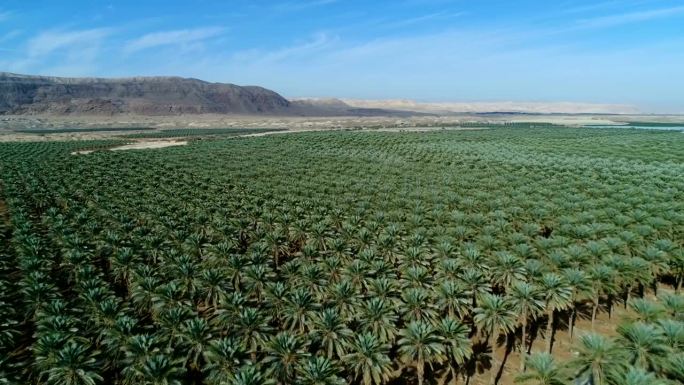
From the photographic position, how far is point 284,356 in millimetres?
24703

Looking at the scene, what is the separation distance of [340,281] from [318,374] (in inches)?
587

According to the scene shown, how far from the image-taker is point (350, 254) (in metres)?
42.6

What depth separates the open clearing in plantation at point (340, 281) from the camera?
2462 centimetres

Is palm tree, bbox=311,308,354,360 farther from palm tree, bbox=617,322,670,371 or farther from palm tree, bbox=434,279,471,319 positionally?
palm tree, bbox=617,322,670,371

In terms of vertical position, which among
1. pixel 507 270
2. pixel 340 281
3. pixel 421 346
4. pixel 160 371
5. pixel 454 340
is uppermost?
pixel 507 270

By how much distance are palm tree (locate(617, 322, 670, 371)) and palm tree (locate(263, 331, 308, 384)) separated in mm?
18314

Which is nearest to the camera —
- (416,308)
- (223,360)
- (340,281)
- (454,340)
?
(223,360)

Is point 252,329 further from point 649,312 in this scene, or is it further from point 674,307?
point 674,307

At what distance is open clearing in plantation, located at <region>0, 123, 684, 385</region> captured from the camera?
80.8 feet

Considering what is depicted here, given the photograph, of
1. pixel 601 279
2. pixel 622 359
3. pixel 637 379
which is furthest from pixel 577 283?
pixel 637 379

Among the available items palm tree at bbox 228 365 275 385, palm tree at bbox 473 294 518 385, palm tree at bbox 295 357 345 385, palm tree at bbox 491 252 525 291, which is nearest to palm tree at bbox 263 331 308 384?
palm tree at bbox 295 357 345 385

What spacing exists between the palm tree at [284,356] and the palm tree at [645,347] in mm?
18314

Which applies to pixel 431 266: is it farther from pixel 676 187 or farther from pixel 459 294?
pixel 676 187

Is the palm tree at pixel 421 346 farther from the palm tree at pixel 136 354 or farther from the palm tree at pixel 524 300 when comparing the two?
the palm tree at pixel 136 354
